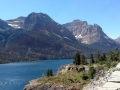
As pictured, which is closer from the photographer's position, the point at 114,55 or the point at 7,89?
the point at 114,55

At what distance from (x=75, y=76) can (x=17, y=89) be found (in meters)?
35.5

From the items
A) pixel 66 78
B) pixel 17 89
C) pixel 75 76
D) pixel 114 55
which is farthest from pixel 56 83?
pixel 17 89

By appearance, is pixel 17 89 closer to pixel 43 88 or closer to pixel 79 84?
pixel 43 88

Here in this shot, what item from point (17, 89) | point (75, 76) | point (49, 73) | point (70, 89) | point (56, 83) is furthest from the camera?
point (17, 89)

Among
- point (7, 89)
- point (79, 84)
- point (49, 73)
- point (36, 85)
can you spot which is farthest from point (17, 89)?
point (79, 84)

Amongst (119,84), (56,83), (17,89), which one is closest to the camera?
Answer: (119,84)

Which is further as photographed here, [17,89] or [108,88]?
[17,89]

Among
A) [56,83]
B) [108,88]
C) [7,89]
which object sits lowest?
[7,89]

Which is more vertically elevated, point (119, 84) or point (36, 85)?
point (119, 84)

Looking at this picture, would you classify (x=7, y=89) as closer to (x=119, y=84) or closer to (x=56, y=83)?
(x=56, y=83)

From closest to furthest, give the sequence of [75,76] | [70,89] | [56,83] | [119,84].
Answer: [119,84] → [70,89] → [56,83] → [75,76]

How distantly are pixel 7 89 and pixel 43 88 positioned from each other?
1519 inches

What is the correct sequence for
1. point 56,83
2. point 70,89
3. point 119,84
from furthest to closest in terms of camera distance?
1. point 56,83
2. point 70,89
3. point 119,84

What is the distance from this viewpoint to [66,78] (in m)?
59.2
